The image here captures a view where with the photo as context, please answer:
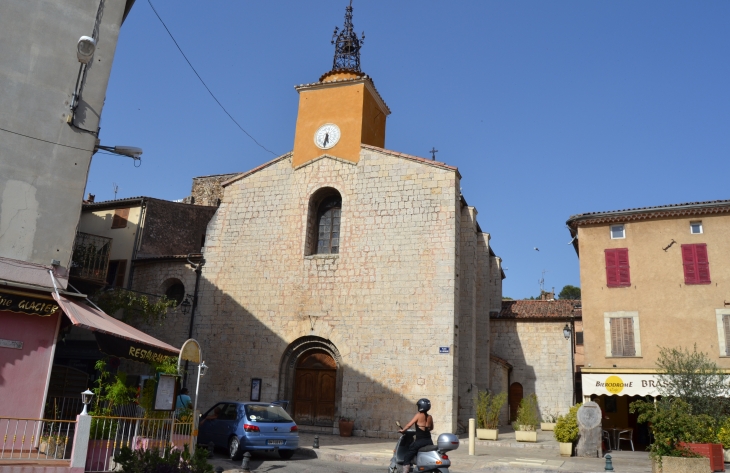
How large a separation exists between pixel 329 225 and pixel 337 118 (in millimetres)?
3793

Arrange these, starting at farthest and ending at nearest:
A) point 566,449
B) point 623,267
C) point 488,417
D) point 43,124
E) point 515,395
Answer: point 515,395 → point 623,267 → point 488,417 → point 566,449 → point 43,124

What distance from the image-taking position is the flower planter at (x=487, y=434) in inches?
665

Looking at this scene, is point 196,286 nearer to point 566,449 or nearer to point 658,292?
point 566,449

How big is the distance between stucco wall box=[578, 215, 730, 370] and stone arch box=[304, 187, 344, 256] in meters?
8.58

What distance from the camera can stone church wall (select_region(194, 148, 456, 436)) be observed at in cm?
1730

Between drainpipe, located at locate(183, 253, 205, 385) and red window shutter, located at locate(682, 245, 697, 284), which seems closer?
red window shutter, located at locate(682, 245, 697, 284)

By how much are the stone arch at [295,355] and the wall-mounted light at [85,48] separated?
34.6 ft

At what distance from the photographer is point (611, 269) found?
61.3 feet

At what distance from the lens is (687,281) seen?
57.9ft

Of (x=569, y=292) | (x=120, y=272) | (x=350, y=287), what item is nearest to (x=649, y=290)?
(x=350, y=287)

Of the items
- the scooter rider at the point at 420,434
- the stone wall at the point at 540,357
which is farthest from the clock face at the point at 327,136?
the scooter rider at the point at 420,434

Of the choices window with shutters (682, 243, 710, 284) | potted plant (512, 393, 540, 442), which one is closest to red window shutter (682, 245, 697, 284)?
window with shutters (682, 243, 710, 284)

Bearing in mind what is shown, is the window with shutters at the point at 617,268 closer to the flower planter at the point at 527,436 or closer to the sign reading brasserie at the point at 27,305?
the flower planter at the point at 527,436

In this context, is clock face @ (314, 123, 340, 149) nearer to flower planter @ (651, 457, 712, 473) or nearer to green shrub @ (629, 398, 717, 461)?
green shrub @ (629, 398, 717, 461)
